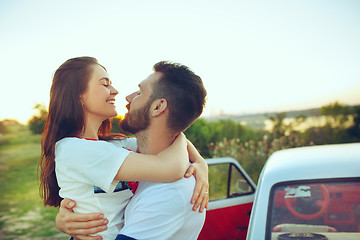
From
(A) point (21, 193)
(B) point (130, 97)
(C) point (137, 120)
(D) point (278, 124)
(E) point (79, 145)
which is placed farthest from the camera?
(D) point (278, 124)

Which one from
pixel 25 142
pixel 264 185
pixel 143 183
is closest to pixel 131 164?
pixel 143 183

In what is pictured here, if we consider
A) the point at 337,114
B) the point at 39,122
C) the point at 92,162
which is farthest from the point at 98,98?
the point at 337,114

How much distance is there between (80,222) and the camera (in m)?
1.80

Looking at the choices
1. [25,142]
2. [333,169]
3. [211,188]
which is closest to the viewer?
[333,169]

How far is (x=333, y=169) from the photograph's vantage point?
2070 mm

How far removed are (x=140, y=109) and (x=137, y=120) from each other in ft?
0.24

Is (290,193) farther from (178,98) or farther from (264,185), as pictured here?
(178,98)

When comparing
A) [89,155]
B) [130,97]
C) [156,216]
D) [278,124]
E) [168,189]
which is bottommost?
[278,124]

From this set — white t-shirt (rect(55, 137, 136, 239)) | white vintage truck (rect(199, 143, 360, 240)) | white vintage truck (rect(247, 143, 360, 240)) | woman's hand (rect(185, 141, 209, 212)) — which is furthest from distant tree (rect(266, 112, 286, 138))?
white t-shirt (rect(55, 137, 136, 239))

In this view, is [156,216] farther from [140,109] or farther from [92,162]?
[140,109]

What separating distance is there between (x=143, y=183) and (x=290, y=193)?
987 mm

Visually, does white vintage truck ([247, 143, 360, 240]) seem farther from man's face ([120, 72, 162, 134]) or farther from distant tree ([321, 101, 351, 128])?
distant tree ([321, 101, 351, 128])

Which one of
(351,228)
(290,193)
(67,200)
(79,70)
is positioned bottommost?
(351,228)

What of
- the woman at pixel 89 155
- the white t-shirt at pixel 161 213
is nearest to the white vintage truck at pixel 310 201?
the white t-shirt at pixel 161 213
